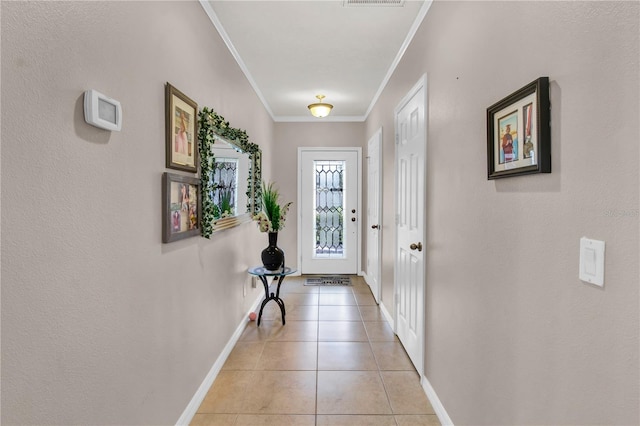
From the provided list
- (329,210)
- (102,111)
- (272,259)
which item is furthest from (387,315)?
(102,111)

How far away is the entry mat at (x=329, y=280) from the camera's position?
506cm

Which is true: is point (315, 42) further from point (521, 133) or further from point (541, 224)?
point (541, 224)

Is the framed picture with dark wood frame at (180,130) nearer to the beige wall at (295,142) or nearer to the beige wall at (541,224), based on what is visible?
the beige wall at (541,224)

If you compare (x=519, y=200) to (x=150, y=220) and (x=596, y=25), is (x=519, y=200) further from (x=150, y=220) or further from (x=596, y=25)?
(x=150, y=220)

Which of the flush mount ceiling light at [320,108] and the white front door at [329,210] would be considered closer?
the flush mount ceiling light at [320,108]

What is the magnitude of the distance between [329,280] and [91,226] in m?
4.29

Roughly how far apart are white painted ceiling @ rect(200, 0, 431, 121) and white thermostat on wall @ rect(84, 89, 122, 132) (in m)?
1.32

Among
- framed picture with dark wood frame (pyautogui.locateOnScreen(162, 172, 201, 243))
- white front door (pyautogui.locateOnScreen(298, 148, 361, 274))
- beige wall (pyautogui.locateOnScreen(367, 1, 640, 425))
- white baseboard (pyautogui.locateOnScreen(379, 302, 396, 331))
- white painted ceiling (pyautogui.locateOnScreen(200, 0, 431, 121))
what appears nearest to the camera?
beige wall (pyautogui.locateOnScreen(367, 1, 640, 425))

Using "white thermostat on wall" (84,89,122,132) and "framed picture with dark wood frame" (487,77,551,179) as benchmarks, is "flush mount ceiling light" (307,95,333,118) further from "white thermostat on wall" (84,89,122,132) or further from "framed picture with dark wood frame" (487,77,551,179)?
"white thermostat on wall" (84,89,122,132)

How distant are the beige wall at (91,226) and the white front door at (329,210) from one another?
3496mm

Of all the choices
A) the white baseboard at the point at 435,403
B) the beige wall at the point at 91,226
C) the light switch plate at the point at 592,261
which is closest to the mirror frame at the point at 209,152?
the beige wall at the point at 91,226

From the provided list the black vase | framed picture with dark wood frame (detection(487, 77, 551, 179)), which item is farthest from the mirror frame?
framed picture with dark wood frame (detection(487, 77, 551, 179))

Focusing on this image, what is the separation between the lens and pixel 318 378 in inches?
96.5

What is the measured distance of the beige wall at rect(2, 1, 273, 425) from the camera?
2.88 feet
